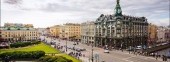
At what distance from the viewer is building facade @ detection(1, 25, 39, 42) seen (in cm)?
14925

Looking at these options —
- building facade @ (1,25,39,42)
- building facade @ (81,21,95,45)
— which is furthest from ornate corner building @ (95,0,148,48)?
building facade @ (1,25,39,42)

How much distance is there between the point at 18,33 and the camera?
153750 mm

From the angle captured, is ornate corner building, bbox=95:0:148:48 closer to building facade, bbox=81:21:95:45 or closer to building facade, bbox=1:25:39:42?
building facade, bbox=81:21:95:45

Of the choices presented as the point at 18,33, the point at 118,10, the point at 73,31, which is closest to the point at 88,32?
the point at 118,10

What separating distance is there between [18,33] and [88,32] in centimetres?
5059

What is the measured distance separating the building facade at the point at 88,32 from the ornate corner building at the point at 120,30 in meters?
4.86

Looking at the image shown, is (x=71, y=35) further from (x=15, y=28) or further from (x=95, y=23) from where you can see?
(x=95, y=23)

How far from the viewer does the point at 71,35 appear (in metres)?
166

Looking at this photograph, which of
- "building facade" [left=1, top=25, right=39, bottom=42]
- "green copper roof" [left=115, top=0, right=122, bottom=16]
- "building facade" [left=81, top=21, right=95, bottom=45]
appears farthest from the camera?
"building facade" [left=1, top=25, right=39, bottom=42]

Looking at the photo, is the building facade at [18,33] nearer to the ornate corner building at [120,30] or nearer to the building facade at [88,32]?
the building facade at [88,32]

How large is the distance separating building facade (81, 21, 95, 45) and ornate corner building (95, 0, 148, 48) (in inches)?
191

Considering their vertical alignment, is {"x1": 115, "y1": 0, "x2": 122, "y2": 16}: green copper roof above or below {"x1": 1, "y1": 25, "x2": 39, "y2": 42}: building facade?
above

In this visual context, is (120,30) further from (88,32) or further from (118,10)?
(88,32)

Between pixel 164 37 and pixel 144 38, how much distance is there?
54.5 meters
